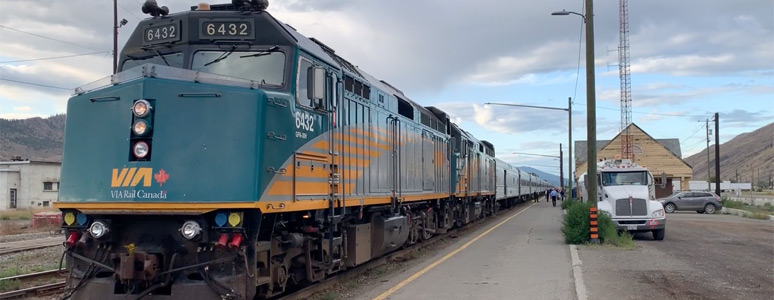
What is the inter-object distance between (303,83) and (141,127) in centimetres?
209

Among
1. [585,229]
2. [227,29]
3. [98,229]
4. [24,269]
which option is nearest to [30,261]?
[24,269]

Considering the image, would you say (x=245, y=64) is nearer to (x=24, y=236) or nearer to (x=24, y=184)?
(x=24, y=236)

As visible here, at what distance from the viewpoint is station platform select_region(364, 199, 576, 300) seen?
927 cm

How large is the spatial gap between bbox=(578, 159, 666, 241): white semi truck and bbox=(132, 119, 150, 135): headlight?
46.9 ft

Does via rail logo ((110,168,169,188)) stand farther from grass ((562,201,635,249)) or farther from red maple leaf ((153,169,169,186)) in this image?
grass ((562,201,635,249))

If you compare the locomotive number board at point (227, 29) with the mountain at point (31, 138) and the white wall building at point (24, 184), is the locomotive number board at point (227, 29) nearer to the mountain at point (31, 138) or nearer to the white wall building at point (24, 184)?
the white wall building at point (24, 184)

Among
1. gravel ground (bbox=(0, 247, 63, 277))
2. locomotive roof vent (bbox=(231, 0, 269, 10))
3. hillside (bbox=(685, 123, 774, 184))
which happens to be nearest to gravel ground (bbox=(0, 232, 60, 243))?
gravel ground (bbox=(0, 247, 63, 277))

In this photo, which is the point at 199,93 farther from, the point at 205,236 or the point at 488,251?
the point at 488,251

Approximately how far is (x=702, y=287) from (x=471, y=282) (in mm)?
3792

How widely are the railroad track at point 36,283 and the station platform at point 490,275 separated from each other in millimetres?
5125

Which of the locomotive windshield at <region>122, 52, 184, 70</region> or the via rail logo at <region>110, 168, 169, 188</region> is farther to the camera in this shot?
the locomotive windshield at <region>122, 52, 184, 70</region>

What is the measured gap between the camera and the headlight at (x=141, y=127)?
22.1ft

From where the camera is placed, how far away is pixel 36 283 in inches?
435

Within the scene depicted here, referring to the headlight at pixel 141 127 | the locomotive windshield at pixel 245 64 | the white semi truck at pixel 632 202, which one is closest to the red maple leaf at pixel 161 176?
the headlight at pixel 141 127
